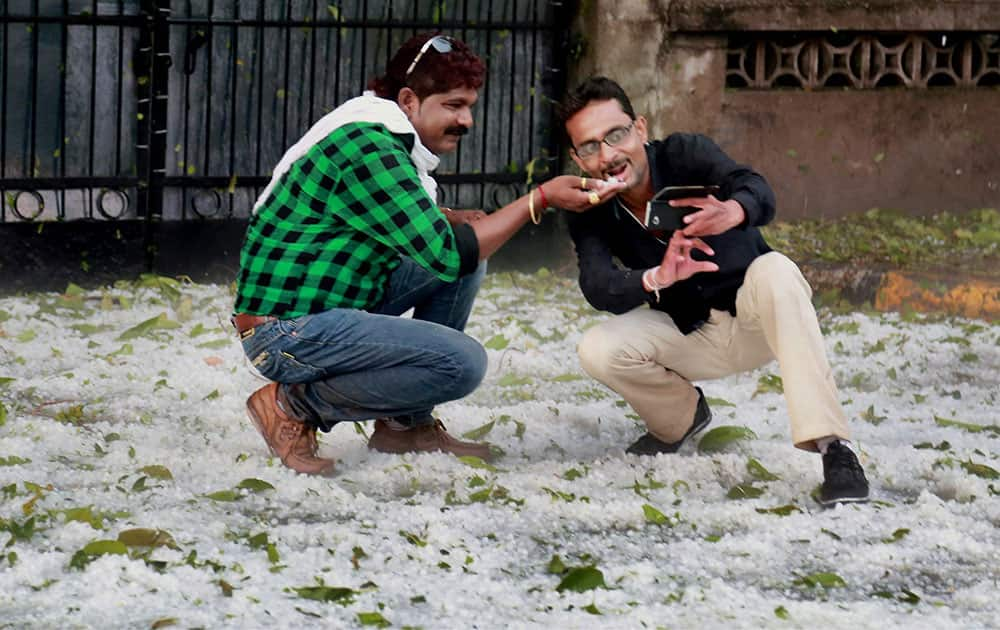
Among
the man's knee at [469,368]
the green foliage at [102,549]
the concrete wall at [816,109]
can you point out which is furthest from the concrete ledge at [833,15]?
the green foliage at [102,549]

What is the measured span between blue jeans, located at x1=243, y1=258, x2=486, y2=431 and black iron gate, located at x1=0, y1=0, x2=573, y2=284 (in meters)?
3.73

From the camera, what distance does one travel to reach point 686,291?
5.04m

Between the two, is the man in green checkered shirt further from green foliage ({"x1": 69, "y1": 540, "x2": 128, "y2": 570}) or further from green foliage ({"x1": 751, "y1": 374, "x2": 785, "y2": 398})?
green foliage ({"x1": 751, "y1": 374, "x2": 785, "y2": 398})

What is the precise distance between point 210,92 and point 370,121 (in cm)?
419

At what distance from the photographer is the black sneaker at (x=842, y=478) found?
4.64 m

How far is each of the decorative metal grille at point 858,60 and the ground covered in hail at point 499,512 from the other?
2.68 metres

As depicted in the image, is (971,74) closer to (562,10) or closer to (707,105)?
(707,105)

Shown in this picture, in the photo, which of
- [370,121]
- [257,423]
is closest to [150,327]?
[257,423]

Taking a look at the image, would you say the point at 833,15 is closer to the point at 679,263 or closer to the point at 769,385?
the point at 769,385

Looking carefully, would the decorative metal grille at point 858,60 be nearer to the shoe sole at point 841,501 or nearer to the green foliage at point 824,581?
the shoe sole at point 841,501

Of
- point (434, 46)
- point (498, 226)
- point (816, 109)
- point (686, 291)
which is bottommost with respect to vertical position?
point (686, 291)

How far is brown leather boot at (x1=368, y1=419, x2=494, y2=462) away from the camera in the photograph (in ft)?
17.2

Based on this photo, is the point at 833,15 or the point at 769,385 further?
the point at 833,15

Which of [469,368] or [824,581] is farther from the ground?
[469,368]
